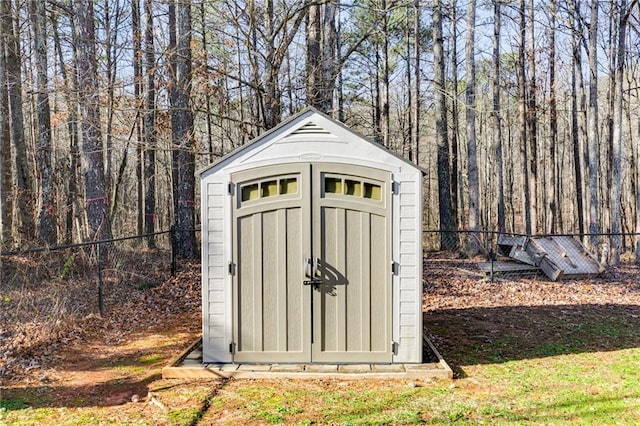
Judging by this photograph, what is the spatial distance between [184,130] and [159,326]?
452cm

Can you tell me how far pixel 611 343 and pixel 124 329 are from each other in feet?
22.8

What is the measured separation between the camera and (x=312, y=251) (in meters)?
5.05

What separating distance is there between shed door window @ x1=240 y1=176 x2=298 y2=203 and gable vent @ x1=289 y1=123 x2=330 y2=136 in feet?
1.66

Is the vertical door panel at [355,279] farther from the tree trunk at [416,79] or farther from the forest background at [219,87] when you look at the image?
the tree trunk at [416,79]

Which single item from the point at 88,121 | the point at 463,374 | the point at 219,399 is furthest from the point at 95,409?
the point at 88,121

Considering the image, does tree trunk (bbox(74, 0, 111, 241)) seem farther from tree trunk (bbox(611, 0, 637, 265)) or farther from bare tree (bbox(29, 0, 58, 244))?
tree trunk (bbox(611, 0, 637, 265))

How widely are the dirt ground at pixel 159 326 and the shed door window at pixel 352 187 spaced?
7.21 ft

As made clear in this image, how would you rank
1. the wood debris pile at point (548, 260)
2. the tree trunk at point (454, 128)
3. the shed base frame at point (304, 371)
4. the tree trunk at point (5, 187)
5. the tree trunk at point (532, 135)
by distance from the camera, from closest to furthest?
the shed base frame at point (304, 371) → the tree trunk at point (5, 187) → the wood debris pile at point (548, 260) → the tree trunk at point (532, 135) → the tree trunk at point (454, 128)

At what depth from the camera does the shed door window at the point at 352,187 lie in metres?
5.09

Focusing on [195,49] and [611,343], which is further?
[195,49]

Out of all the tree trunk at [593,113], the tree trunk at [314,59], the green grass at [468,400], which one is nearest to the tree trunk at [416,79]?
the tree trunk at [593,113]

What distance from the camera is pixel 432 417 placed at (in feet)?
12.5

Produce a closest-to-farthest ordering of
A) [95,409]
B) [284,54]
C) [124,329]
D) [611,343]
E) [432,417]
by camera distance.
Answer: [432,417], [95,409], [611,343], [124,329], [284,54]

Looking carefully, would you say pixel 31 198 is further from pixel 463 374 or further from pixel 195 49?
pixel 463 374
